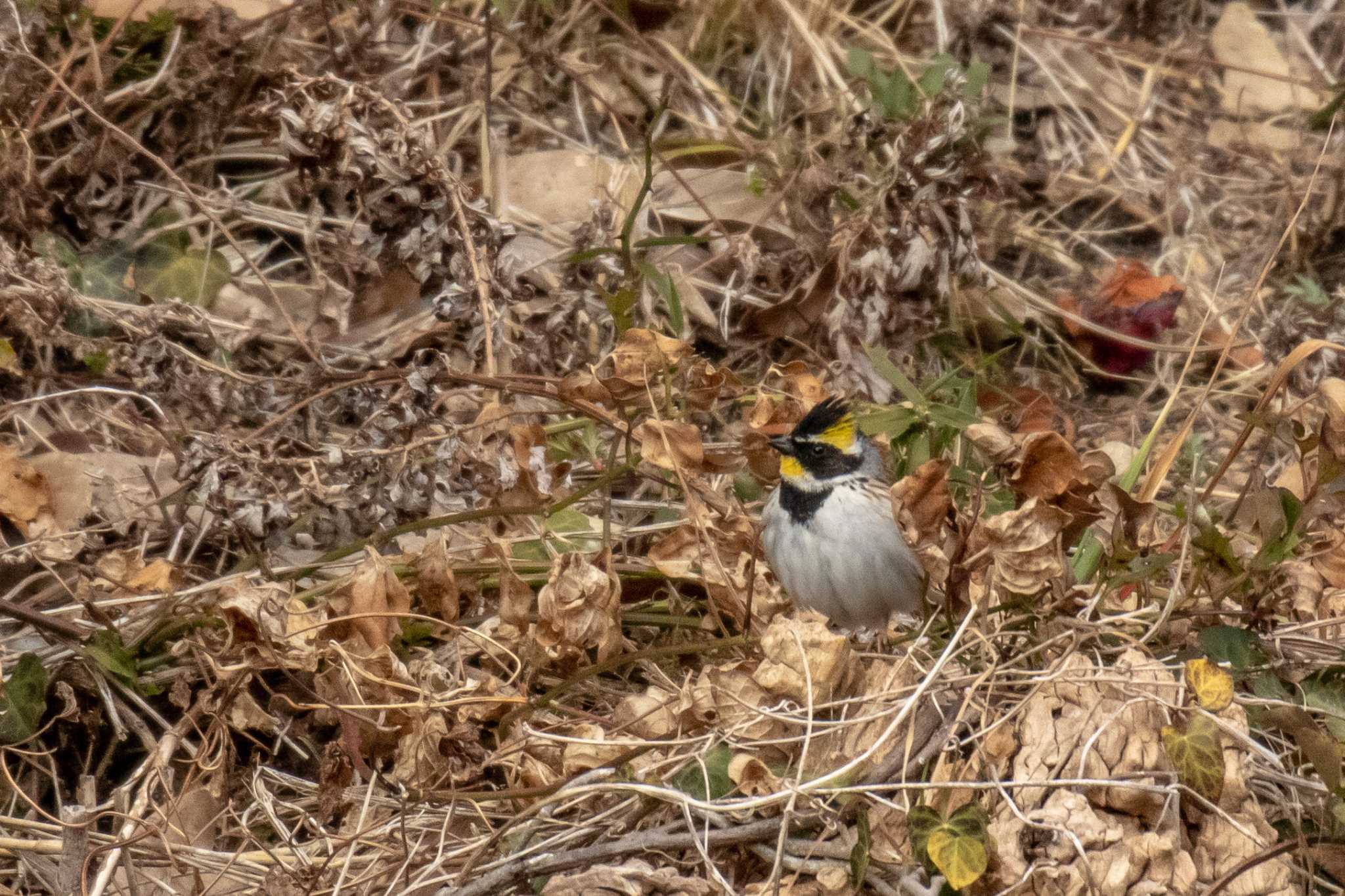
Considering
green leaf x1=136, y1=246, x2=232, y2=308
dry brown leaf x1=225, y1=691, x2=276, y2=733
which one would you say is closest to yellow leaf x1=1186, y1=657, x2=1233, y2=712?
dry brown leaf x1=225, y1=691, x2=276, y2=733

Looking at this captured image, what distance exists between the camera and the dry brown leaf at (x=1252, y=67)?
665 cm

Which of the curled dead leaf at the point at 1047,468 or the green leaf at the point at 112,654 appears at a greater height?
the curled dead leaf at the point at 1047,468

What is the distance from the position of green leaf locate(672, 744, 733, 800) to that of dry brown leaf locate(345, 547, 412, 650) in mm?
869

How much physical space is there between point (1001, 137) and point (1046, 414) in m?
1.90

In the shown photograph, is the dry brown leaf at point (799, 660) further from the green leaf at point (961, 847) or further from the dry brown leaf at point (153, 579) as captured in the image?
the dry brown leaf at point (153, 579)

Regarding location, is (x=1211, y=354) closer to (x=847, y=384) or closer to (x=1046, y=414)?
(x=1046, y=414)

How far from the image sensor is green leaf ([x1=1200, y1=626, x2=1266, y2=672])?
3.33 meters

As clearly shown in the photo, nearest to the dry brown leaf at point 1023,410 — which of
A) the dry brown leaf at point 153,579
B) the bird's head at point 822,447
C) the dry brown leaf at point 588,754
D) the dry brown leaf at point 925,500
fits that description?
the bird's head at point 822,447

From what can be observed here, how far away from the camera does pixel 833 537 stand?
4.24 m

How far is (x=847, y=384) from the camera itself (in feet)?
15.5

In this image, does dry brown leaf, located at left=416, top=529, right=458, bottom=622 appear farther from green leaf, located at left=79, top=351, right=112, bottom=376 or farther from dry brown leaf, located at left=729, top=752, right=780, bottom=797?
green leaf, located at left=79, top=351, right=112, bottom=376

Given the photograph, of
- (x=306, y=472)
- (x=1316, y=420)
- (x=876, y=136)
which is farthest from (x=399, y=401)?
(x=1316, y=420)

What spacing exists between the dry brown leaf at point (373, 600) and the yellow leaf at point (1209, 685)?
1.88 meters

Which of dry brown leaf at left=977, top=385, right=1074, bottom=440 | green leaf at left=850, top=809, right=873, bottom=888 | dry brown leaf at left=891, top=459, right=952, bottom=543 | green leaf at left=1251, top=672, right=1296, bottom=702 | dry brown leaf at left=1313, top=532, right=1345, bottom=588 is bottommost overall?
dry brown leaf at left=977, top=385, right=1074, bottom=440
